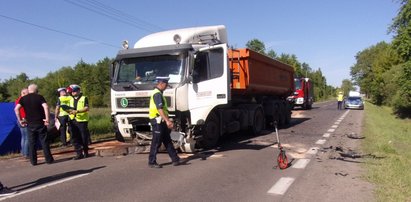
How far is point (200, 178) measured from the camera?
7.10 meters

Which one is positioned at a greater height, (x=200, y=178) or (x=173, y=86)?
(x=173, y=86)

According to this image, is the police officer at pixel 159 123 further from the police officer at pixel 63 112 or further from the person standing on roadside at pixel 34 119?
the police officer at pixel 63 112

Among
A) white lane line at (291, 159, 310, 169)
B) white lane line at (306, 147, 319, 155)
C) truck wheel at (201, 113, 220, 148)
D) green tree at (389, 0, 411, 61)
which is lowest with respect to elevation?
white lane line at (291, 159, 310, 169)

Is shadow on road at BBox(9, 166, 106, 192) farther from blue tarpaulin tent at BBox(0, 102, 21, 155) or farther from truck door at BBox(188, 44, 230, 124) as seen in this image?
blue tarpaulin tent at BBox(0, 102, 21, 155)

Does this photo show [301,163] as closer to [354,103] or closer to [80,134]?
[80,134]

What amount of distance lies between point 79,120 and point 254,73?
5.78m

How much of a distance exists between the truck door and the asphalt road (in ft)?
3.69

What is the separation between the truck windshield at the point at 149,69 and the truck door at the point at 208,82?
1.39 ft

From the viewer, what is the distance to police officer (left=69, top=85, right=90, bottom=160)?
9.89 metres

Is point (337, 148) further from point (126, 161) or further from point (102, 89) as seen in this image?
point (102, 89)

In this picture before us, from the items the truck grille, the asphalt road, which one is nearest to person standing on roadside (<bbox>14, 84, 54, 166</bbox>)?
the asphalt road

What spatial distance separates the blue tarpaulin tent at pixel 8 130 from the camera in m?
10.9

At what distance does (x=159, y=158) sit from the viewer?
9.45 meters

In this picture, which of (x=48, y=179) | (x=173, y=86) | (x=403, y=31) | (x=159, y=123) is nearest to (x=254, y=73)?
(x=173, y=86)
